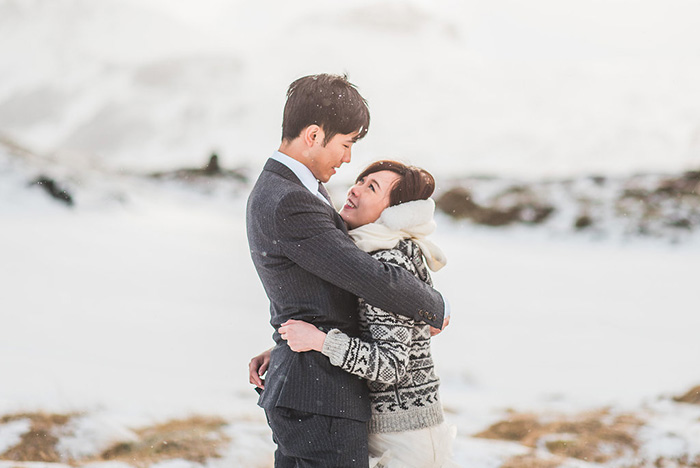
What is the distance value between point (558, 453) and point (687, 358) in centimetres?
370

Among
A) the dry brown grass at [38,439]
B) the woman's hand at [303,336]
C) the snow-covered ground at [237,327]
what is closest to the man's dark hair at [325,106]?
the woman's hand at [303,336]

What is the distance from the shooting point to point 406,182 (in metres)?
2.04

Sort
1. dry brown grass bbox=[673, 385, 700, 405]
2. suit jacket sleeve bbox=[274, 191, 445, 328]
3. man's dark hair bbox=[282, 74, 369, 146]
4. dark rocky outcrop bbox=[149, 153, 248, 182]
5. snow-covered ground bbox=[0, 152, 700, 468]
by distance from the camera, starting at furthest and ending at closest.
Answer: dark rocky outcrop bbox=[149, 153, 248, 182] → dry brown grass bbox=[673, 385, 700, 405] → snow-covered ground bbox=[0, 152, 700, 468] → man's dark hair bbox=[282, 74, 369, 146] → suit jacket sleeve bbox=[274, 191, 445, 328]

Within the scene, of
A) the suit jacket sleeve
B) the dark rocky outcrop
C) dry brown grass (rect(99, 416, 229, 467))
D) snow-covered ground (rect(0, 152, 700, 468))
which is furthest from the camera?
the dark rocky outcrop

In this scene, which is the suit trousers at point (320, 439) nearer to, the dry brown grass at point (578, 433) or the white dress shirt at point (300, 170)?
the white dress shirt at point (300, 170)

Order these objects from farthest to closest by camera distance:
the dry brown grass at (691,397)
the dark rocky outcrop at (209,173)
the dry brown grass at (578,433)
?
the dark rocky outcrop at (209,173)
the dry brown grass at (691,397)
the dry brown grass at (578,433)

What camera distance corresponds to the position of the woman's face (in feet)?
6.79

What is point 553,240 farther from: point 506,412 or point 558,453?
point 558,453

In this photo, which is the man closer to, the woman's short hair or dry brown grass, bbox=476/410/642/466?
the woman's short hair

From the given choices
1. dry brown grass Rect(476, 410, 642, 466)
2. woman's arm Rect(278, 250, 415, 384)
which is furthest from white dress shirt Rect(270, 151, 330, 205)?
dry brown grass Rect(476, 410, 642, 466)

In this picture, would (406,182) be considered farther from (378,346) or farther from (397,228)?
(378,346)

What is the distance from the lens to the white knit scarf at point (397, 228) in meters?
1.97

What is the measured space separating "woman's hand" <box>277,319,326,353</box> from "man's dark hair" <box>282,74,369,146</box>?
60 cm

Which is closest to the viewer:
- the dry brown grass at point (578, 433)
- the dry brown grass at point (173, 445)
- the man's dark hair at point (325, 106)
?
the man's dark hair at point (325, 106)
